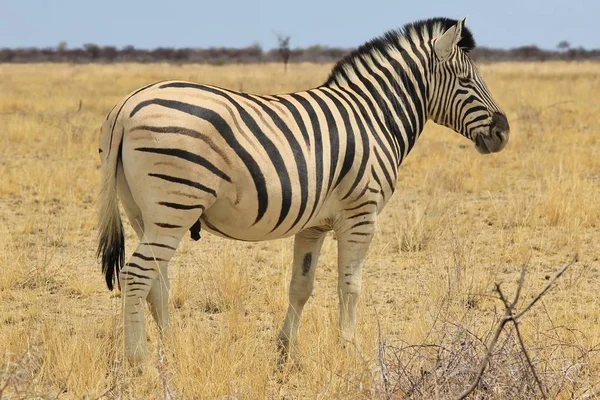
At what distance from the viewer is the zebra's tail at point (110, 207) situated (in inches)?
167

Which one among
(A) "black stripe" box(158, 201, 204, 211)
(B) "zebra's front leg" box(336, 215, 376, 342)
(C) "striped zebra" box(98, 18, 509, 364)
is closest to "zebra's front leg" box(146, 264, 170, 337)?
(C) "striped zebra" box(98, 18, 509, 364)

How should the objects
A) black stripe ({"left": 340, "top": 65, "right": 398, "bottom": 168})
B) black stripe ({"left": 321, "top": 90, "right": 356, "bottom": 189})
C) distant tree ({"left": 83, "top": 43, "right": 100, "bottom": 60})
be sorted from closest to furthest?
black stripe ({"left": 321, "top": 90, "right": 356, "bottom": 189})
black stripe ({"left": 340, "top": 65, "right": 398, "bottom": 168})
distant tree ({"left": 83, "top": 43, "right": 100, "bottom": 60})

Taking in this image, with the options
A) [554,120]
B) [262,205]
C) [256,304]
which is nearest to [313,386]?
[262,205]

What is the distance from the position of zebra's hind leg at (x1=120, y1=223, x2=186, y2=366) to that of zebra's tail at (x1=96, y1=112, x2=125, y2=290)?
0.19 metres

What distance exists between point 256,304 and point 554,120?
11801mm

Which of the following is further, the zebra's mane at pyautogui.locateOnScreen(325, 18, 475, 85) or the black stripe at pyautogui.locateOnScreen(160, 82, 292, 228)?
the zebra's mane at pyautogui.locateOnScreen(325, 18, 475, 85)

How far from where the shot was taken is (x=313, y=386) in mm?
4094

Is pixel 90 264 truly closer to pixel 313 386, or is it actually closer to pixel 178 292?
pixel 178 292

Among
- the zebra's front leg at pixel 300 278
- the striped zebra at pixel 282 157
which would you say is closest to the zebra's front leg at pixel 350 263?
the striped zebra at pixel 282 157

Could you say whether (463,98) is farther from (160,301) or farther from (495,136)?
Answer: (160,301)

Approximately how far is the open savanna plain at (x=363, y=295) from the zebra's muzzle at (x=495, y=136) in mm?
855

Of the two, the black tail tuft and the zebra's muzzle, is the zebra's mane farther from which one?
the black tail tuft

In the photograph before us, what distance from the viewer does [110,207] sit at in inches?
172

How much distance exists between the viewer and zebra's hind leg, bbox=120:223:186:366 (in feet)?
13.5
